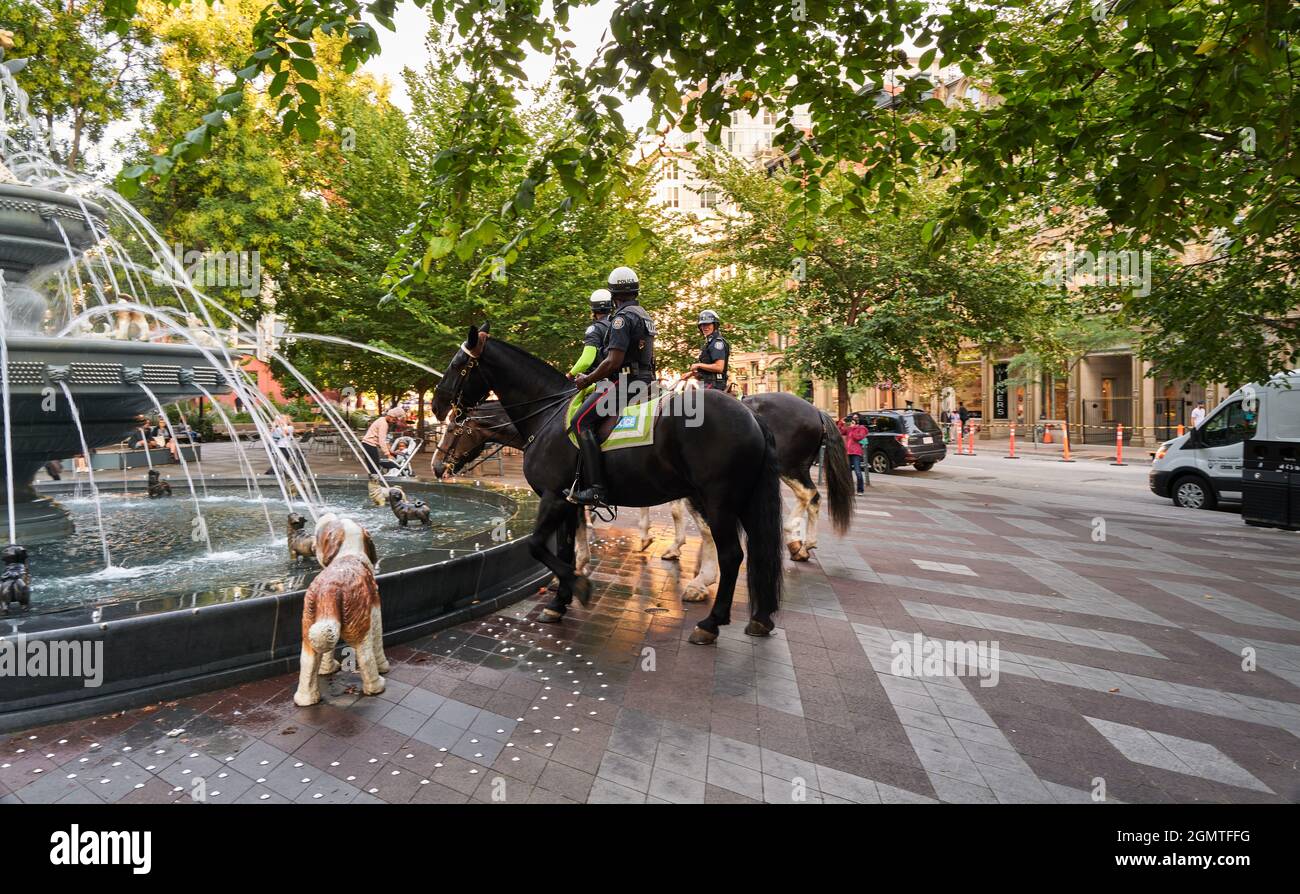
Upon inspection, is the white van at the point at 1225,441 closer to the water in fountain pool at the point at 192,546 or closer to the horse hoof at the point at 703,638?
the horse hoof at the point at 703,638

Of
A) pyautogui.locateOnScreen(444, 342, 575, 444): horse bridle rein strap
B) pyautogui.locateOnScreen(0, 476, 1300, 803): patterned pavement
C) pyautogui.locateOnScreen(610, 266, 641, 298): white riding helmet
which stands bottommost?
pyautogui.locateOnScreen(0, 476, 1300, 803): patterned pavement

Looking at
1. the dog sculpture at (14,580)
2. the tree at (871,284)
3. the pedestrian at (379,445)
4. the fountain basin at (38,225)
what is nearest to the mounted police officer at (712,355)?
the dog sculpture at (14,580)

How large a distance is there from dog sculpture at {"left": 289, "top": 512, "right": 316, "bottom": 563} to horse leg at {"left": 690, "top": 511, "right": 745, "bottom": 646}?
3.72 metres

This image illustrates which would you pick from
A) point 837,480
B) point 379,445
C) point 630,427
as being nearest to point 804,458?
point 837,480

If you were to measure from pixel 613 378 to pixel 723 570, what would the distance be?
214cm

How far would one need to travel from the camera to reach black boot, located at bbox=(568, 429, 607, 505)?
5.76 m

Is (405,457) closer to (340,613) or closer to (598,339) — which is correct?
(598,339)

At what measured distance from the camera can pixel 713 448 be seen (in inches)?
216

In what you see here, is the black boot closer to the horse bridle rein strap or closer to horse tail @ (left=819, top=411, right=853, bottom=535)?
the horse bridle rein strap

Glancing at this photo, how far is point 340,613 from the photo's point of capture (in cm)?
→ 418

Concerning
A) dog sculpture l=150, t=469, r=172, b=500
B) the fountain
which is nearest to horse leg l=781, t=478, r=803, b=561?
the fountain

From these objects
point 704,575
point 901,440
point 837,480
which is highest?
point 901,440

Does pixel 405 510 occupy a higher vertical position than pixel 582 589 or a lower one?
higher
